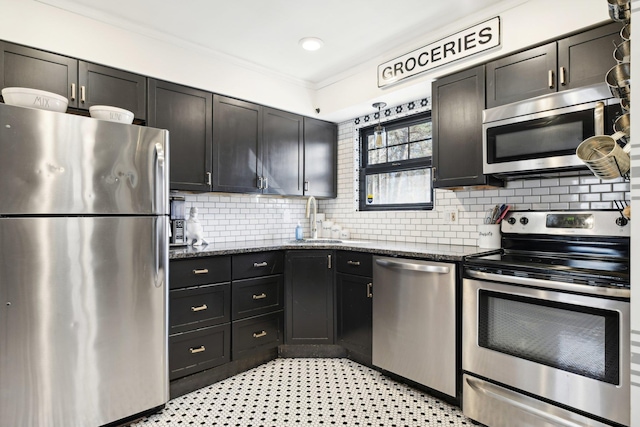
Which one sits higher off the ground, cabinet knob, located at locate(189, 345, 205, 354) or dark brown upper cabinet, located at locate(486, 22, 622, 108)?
dark brown upper cabinet, located at locate(486, 22, 622, 108)

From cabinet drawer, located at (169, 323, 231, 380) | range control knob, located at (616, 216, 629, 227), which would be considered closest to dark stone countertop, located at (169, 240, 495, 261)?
cabinet drawer, located at (169, 323, 231, 380)

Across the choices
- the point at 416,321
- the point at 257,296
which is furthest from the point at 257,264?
the point at 416,321

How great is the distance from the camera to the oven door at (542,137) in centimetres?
195

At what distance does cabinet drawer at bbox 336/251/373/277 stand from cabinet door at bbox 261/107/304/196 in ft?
3.03

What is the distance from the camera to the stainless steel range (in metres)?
1.62

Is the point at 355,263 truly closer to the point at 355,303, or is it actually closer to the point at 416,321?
the point at 355,303

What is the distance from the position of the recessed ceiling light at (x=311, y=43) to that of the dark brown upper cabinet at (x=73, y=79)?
3.96 ft

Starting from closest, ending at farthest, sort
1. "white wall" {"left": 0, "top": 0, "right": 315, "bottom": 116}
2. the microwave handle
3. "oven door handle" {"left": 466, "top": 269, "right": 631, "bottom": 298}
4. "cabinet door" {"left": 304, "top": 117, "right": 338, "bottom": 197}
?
"oven door handle" {"left": 466, "top": 269, "right": 631, "bottom": 298}, the microwave handle, "white wall" {"left": 0, "top": 0, "right": 315, "bottom": 116}, "cabinet door" {"left": 304, "top": 117, "right": 338, "bottom": 197}

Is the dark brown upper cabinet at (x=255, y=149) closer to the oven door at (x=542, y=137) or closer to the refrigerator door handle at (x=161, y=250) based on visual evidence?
the refrigerator door handle at (x=161, y=250)

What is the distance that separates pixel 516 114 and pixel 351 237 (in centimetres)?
203

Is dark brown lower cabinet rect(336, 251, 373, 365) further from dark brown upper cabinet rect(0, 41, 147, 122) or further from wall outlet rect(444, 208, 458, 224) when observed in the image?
dark brown upper cabinet rect(0, 41, 147, 122)

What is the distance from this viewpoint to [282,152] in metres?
3.45

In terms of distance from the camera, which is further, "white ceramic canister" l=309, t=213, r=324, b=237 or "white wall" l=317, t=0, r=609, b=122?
"white ceramic canister" l=309, t=213, r=324, b=237

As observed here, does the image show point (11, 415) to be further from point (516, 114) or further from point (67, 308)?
point (516, 114)
